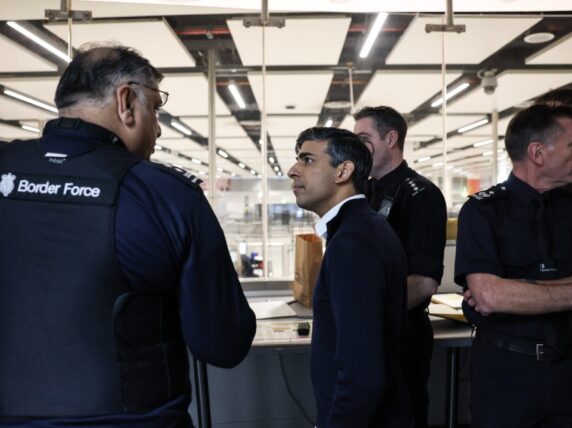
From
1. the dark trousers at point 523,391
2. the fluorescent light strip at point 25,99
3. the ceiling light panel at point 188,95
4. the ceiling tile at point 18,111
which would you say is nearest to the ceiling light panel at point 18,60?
the fluorescent light strip at point 25,99

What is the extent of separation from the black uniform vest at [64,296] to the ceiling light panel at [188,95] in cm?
394

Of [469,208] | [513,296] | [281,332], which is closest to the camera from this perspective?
[513,296]

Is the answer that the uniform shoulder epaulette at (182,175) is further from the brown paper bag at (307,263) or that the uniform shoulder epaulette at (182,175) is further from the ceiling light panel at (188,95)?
the ceiling light panel at (188,95)

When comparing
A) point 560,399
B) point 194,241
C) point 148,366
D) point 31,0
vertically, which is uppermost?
point 31,0

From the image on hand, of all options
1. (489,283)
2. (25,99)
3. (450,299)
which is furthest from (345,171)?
(25,99)

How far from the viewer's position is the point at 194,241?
0.89 meters

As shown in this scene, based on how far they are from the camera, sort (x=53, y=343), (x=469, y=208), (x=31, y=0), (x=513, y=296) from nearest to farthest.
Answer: (x=53, y=343) < (x=513, y=296) < (x=469, y=208) < (x=31, y=0)

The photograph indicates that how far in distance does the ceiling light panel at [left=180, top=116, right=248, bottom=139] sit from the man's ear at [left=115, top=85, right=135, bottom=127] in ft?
20.6

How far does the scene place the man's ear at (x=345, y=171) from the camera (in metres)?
1.43

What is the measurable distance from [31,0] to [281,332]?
9.76ft

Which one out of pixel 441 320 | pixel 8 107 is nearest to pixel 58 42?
pixel 8 107

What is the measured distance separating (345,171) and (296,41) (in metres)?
3.03

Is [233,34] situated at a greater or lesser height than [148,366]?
greater

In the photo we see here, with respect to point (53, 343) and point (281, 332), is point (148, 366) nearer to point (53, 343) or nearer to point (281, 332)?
point (53, 343)
